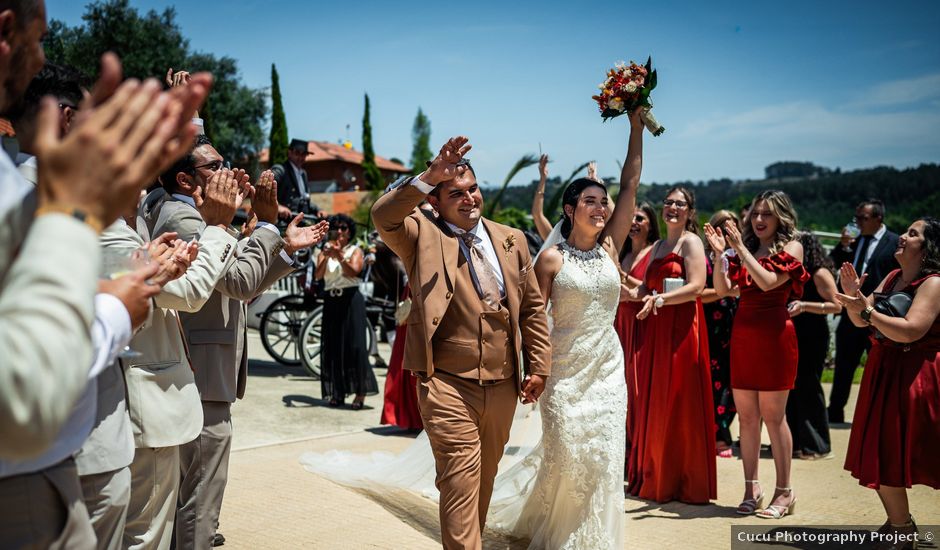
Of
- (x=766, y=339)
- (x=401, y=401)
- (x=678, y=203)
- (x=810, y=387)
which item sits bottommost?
(x=401, y=401)

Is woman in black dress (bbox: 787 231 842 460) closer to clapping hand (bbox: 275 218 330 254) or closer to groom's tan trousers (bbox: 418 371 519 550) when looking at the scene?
groom's tan trousers (bbox: 418 371 519 550)

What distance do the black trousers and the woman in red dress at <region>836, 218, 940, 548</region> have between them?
4.47 meters

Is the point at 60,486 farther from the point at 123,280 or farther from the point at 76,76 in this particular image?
the point at 76,76

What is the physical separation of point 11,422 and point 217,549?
12.1 feet

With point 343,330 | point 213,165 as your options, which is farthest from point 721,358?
point 213,165

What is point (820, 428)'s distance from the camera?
7680 millimetres

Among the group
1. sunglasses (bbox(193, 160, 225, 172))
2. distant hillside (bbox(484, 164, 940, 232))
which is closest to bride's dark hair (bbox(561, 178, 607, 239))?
sunglasses (bbox(193, 160, 225, 172))

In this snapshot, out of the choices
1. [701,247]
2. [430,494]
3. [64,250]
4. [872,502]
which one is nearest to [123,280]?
[64,250]

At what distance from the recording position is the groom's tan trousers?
405 centimetres

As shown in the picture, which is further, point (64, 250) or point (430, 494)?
point (430, 494)

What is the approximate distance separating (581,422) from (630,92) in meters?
2.10

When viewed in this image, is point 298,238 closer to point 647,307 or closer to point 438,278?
point 438,278

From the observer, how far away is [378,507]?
573 cm

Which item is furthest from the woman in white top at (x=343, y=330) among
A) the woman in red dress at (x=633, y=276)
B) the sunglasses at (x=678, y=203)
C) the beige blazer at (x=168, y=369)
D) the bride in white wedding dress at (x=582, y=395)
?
the beige blazer at (x=168, y=369)
